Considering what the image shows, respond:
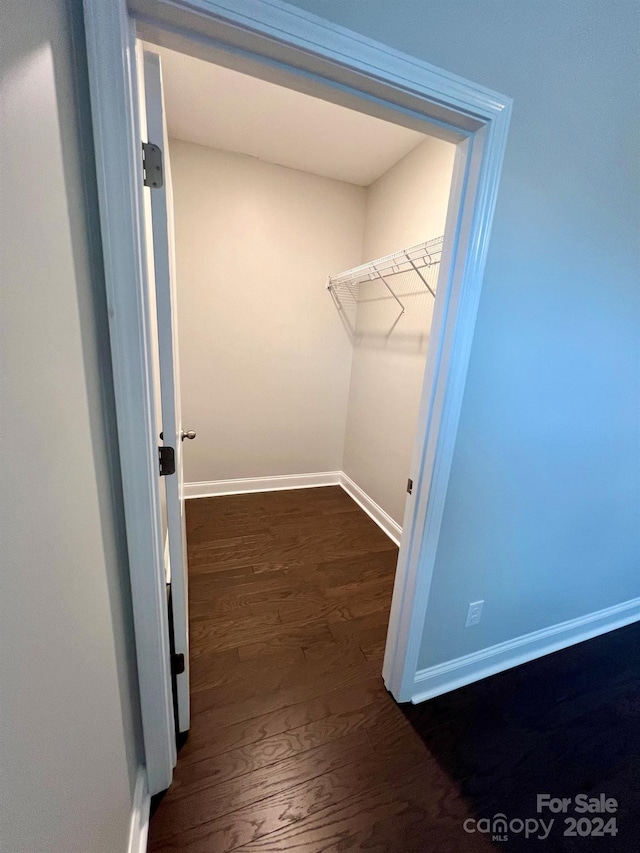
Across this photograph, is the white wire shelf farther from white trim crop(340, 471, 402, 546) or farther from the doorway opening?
white trim crop(340, 471, 402, 546)

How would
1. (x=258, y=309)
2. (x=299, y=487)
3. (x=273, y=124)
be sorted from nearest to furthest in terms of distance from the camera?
1. (x=273, y=124)
2. (x=258, y=309)
3. (x=299, y=487)

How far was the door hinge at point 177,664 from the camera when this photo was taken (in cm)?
111

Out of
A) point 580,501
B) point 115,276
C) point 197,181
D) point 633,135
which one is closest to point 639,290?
point 633,135

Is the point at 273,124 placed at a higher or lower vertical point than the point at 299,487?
higher

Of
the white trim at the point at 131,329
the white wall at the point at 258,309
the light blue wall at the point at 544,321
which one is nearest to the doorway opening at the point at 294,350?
the white wall at the point at 258,309

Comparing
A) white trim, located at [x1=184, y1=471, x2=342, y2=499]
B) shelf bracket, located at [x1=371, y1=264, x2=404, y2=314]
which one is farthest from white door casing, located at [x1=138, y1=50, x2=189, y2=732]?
white trim, located at [x1=184, y1=471, x2=342, y2=499]

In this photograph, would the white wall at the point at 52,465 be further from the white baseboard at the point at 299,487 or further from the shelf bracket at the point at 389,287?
the white baseboard at the point at 299,487

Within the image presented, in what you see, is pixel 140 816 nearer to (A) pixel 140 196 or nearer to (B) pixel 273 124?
(A) pixel 140 196

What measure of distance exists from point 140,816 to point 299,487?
2.36m

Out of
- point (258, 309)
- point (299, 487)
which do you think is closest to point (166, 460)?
point (258, 309)

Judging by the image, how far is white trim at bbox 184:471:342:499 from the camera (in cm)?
288

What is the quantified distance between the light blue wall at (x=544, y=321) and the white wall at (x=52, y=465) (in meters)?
0.58

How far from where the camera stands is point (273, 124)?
196cm

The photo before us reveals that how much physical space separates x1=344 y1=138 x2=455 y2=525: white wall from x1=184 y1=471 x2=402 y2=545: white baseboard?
9cm
